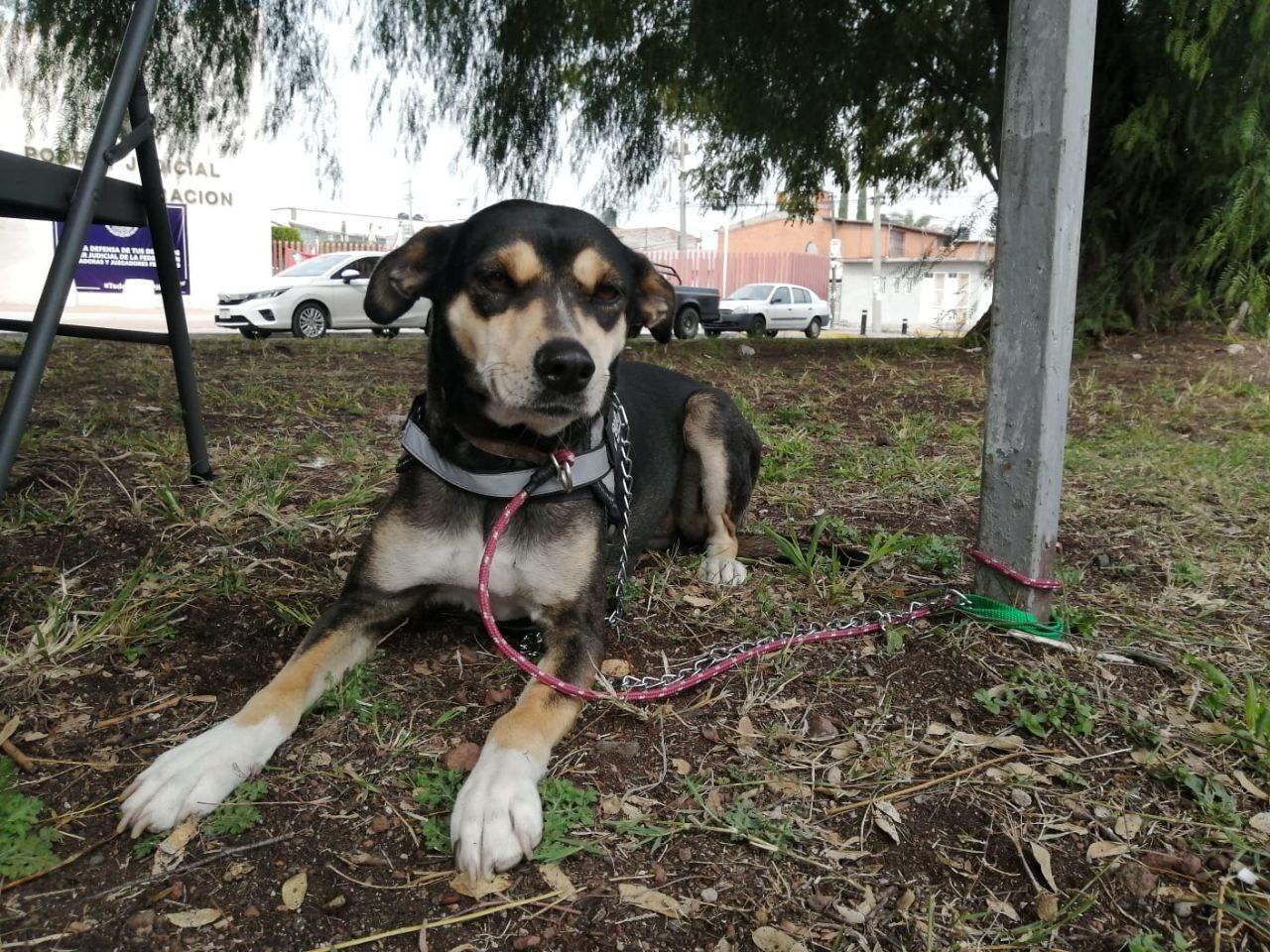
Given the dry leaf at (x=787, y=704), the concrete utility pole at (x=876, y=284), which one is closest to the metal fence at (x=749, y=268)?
the concrete utility pole at (x=876, y=284)

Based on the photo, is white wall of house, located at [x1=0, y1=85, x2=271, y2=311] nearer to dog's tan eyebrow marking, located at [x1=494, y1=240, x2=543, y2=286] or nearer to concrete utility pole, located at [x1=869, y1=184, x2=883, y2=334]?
concrete utility pole, located at [x1=869, y1=184, x2=883, y2=334]

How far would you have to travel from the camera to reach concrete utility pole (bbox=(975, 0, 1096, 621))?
2373 mm

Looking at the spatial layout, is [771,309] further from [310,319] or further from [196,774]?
[196,774]

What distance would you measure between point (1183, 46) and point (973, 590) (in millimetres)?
5722

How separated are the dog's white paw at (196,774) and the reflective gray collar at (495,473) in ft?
2.72

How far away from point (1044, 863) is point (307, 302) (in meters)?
18.8

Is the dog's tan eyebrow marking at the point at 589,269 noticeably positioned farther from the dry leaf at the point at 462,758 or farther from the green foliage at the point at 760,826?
the green foliage at the point at 760,826

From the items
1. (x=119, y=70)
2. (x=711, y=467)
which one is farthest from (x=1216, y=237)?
(x=119, y=70)

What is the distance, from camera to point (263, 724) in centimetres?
212

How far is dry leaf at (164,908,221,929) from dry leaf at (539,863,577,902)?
0.59 meters

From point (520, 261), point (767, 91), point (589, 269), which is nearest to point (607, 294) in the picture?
point (589, 269)

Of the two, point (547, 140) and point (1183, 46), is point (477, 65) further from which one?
point (1183, 46)

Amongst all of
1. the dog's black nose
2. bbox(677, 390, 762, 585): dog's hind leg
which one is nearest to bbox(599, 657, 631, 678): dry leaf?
the dog's black nose

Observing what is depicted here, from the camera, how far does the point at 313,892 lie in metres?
1.70
